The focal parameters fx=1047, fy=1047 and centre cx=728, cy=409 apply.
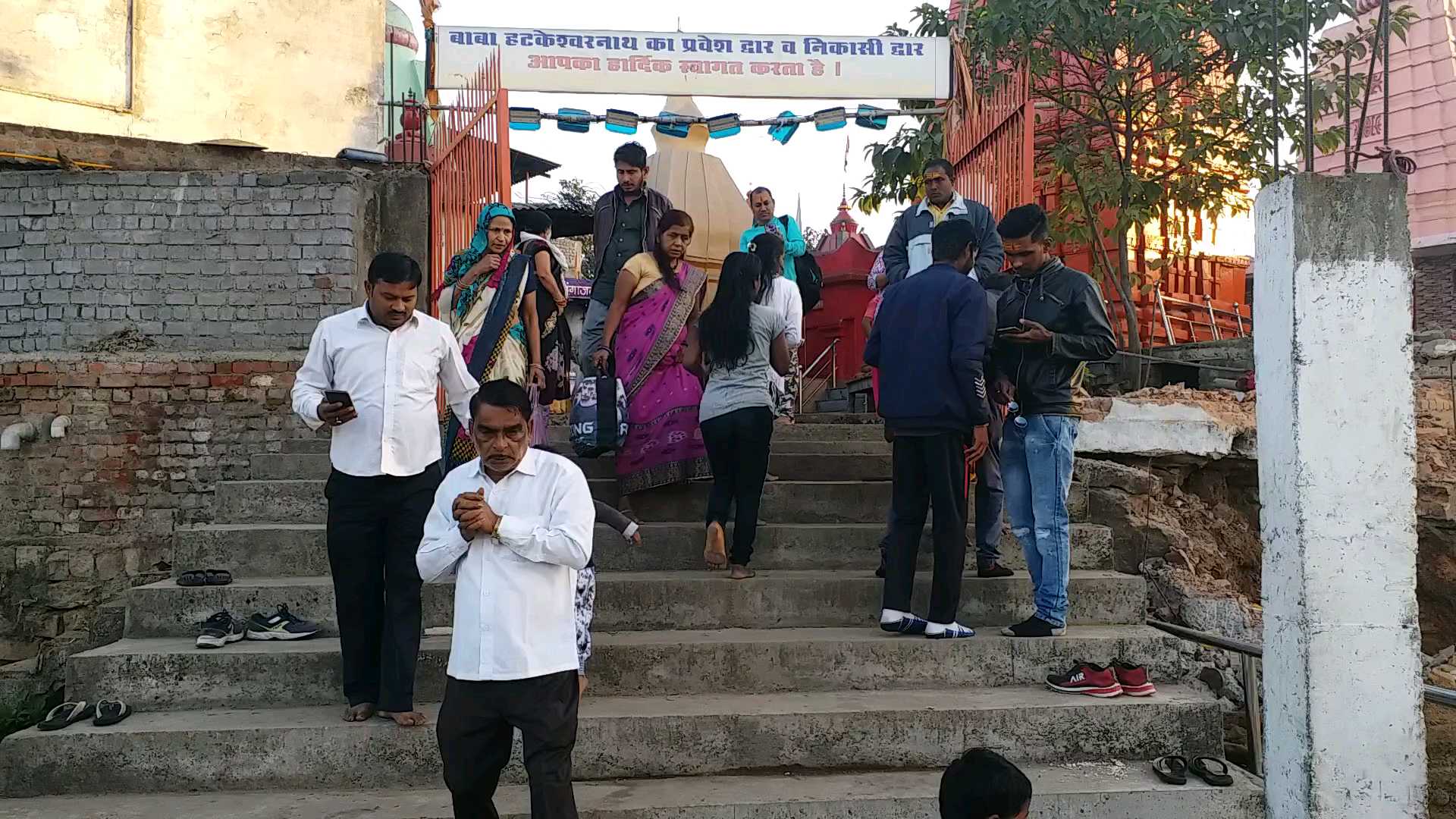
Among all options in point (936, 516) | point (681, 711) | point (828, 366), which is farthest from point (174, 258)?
point (828, 366)

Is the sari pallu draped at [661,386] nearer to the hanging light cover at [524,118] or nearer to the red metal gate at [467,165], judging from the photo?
the red metal gate at [467,165]

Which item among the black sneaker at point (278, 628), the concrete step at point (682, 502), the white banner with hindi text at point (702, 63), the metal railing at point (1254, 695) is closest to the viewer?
the metal railing at point (1254, 695)

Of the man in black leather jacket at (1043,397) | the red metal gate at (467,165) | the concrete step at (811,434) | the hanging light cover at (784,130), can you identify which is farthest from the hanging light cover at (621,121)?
the man in black leather jacket at (1043,397)

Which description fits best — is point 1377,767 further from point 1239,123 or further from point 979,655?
point 1239,123

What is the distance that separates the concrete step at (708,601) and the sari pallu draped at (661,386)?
65 cm

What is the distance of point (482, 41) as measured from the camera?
8.51m

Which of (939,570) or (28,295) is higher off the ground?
(28,295)

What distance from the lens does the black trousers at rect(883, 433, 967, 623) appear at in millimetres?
4395

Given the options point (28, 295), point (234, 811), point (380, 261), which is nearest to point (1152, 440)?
point (380, 261)

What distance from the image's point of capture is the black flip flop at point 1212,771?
3.79 m

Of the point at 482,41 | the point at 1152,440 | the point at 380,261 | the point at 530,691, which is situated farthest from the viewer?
the point at 482,41

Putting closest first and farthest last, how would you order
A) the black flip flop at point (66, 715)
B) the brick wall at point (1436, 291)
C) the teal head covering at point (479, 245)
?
the black flip flop at point (66, 715)
the teal head covering at point (479, 245)
the brick wall at point (1436, 291)

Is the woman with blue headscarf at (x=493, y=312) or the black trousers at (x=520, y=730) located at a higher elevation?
the woman with blue headscarf at (x=493, y=312)

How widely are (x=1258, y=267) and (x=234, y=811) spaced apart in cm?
413
